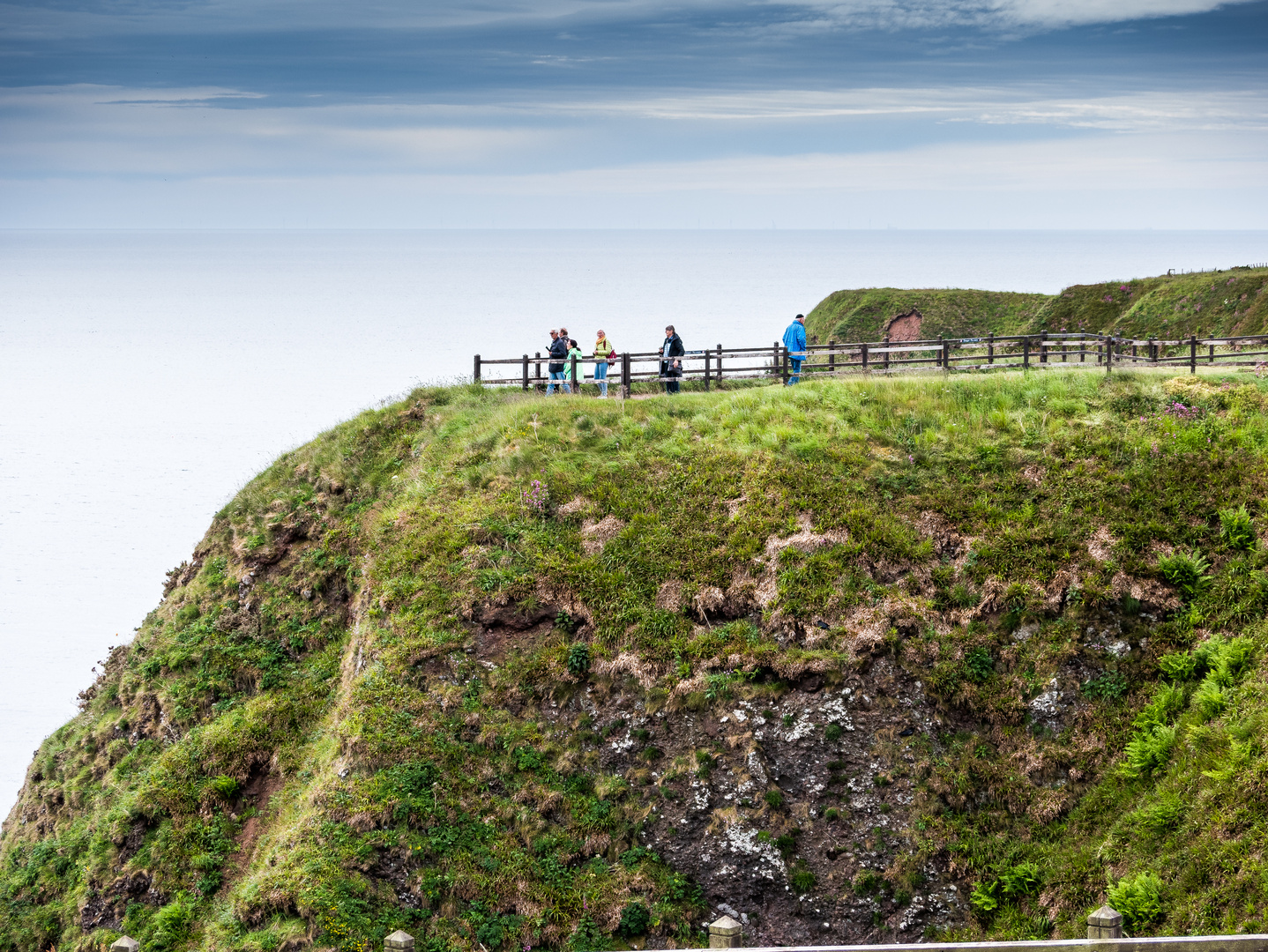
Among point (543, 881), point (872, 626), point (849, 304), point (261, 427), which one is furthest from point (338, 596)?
point (261, 427)

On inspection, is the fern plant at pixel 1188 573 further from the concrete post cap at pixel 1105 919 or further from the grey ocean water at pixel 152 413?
the grey ocean water at pixel 152 413

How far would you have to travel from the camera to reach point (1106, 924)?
30.2 feet

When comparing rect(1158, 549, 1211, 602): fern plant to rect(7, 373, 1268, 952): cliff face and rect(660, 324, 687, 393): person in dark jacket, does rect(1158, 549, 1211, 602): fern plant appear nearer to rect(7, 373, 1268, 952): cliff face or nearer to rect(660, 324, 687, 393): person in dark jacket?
rect(7, 373, 1268, 952): cliff face

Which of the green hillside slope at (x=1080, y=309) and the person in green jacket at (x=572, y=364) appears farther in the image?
the green hillside slope at (x=1080, y=309)

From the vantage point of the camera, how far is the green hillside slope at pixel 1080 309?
45.1 metres

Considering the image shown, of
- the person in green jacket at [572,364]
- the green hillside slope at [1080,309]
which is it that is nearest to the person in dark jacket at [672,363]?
the person in green jacket at [572,364]

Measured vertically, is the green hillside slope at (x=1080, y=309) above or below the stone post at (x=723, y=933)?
above

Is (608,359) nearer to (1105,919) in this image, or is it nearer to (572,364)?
(572,364)

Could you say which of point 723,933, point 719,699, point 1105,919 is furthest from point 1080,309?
point 723,933

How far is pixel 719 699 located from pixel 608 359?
14.6 m

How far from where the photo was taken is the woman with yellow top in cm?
3098

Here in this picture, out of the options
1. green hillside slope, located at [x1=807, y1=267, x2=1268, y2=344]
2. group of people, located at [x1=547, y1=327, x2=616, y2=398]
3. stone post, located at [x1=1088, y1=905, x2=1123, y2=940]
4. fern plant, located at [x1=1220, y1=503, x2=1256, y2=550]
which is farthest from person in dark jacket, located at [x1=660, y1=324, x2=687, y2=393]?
green hillside slope, located at [x1=807, y1=267, x2=1268, y2=344]

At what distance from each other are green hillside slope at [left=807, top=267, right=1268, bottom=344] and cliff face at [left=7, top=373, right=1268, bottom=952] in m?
25.1

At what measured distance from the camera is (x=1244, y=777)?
14375mm
